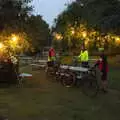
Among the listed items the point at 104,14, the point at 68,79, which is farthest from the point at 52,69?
the point at 104,14

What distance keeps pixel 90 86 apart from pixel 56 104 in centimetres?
317

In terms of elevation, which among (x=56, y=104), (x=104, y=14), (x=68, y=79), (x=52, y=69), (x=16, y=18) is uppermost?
(x=104, y=14)

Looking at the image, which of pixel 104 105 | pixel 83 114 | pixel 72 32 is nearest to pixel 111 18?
pixel 104 105

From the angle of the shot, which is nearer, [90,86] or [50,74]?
[90,86]

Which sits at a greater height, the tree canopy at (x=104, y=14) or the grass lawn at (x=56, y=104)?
the tree canopy at (x=104, y=14)

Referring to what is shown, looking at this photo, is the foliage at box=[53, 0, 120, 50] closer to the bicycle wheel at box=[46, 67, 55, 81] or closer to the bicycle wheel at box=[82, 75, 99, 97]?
the bicycle wheel at box=[46, 67, 55, 81]

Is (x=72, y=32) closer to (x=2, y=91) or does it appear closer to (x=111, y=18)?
(x=111, y=18)

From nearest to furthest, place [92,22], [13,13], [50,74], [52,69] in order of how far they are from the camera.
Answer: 1. [52,69]
2. [50,74]
3. [13,13]
4. [92,22]

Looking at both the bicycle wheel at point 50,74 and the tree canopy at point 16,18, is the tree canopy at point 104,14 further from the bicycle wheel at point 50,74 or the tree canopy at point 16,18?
the bicycle wheel at point 50,74

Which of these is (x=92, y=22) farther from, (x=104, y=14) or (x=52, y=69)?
(x=52, y=69)

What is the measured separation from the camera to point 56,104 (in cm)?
1340

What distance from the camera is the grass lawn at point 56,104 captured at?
11242 millimetres

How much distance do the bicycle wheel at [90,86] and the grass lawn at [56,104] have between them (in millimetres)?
207

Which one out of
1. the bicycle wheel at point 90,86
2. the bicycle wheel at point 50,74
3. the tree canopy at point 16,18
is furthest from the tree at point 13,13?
the bicycle wheel at point 90,86
